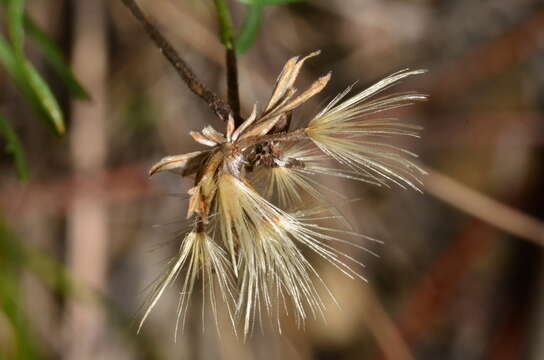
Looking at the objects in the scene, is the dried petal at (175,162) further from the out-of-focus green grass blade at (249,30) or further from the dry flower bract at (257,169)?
the out-of-focus green grass blade at (249,30)

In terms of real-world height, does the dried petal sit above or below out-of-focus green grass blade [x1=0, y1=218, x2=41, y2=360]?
above

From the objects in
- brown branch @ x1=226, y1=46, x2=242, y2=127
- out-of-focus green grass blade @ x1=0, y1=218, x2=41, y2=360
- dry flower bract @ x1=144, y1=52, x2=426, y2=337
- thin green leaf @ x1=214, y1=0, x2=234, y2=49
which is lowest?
out-of-focus green grass blade @ x1=0, y1=218, x2=41, y2=360

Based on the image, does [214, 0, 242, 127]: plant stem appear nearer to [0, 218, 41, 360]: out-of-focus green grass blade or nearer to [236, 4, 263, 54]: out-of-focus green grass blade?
[236, 4, 263, 54]: out-of-focus green grass blade

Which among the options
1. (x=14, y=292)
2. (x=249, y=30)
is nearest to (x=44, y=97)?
(x=249, y=30)

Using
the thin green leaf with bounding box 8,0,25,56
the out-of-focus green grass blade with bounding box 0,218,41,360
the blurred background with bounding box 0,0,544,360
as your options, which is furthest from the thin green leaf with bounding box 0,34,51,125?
the blurred background with bounding box 0,0,544,360

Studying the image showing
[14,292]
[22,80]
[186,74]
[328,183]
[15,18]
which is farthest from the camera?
[328,183]

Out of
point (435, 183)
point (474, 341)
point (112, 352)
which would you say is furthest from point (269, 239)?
point (474, 341)

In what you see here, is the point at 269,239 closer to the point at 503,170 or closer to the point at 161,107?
the point at 161,107

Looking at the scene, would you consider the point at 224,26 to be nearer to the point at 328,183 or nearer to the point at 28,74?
the point at 28,74
